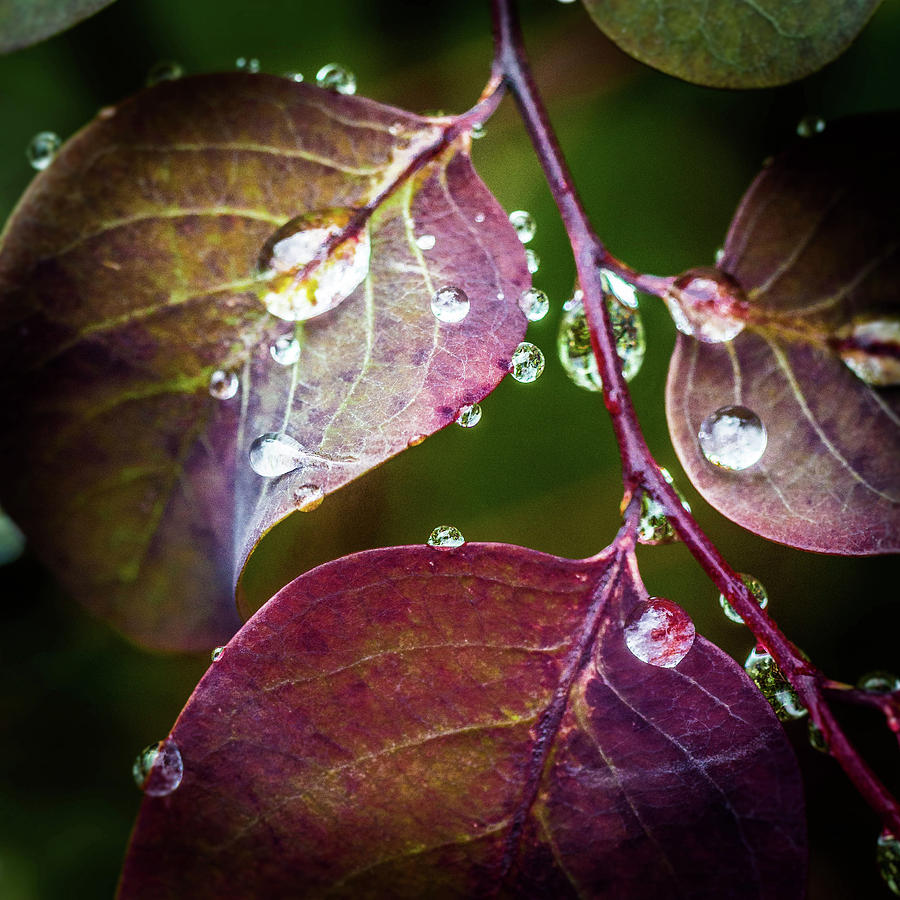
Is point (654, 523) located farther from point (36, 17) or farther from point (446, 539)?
point (36, 17)

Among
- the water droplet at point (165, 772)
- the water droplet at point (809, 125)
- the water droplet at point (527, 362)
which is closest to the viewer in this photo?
the water droplet at point (165, 772)

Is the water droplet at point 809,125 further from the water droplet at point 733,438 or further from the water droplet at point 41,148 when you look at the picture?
the water droplet at point 41,148

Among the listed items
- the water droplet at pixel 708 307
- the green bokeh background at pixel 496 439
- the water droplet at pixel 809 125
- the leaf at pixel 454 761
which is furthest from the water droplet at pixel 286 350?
the water droplet at pixel 809 125

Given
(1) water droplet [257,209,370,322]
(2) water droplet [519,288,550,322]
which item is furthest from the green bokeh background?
(1) water droplet [257,209,370,322]

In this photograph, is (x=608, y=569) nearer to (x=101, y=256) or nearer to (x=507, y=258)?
(x=507, y=258)

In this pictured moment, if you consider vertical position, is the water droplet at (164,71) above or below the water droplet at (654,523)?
above

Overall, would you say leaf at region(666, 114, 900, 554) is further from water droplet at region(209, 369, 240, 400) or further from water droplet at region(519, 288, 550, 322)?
water droplet at region(209, 369, 240, 400)

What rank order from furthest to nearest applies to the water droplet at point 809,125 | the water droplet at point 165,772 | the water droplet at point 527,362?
1. the water droplet at point 809,125
2. the water droplet at point 527,362
3. the water droplet at point 165,772
